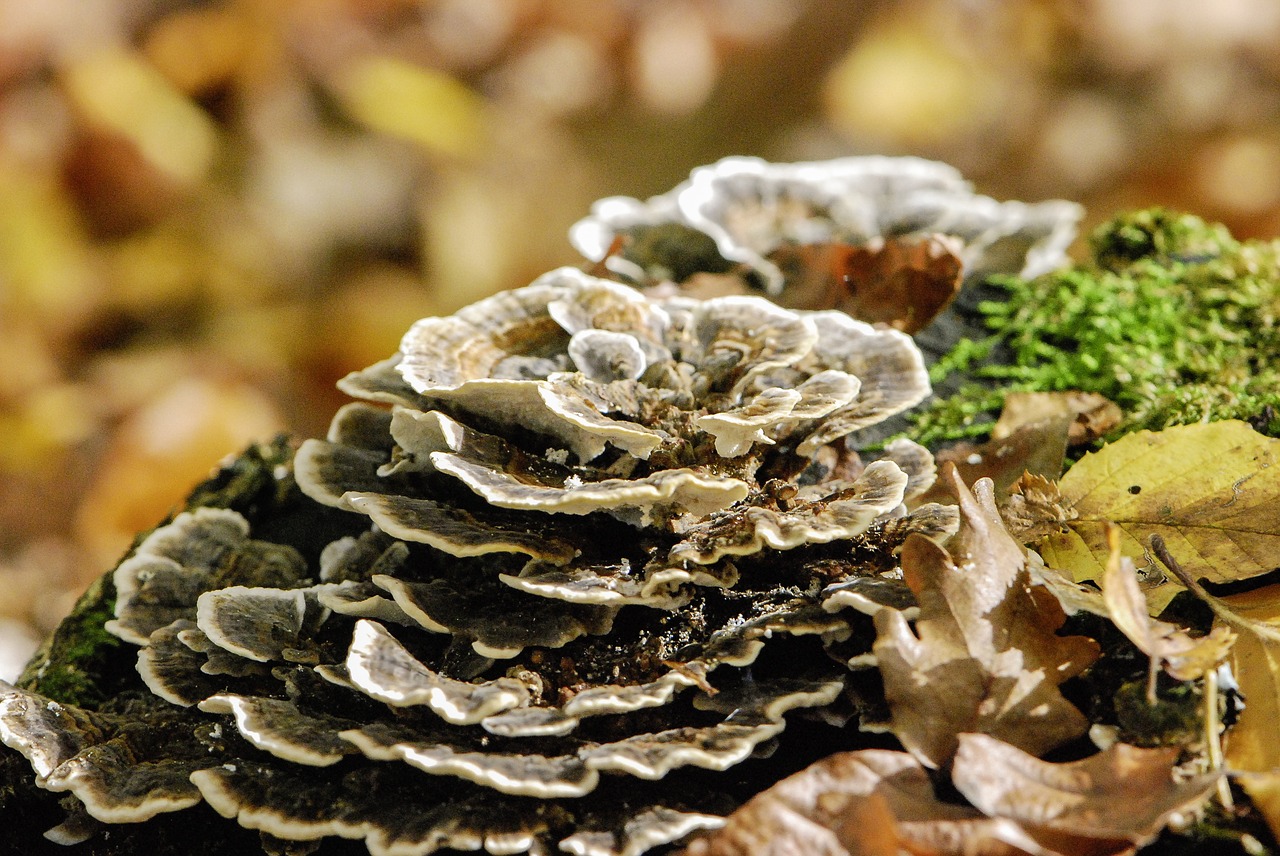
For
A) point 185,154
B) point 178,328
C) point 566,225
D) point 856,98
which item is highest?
point 856,98

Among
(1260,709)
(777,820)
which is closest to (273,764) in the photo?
(777,820)

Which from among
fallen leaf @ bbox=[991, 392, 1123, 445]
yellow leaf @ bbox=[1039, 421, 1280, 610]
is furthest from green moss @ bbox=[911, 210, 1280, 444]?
yellow leaf @ bbox=[1039, 421, 1280, 610]

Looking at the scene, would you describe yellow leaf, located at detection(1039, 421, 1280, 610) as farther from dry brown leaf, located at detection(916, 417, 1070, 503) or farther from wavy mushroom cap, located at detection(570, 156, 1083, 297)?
wavy mushroom cap, located at detection(570, 156, 1083, 297)

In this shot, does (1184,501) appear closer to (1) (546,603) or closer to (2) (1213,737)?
(2) (1213,737)

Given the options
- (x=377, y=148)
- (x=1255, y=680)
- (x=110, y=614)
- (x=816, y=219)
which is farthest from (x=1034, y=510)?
(x=377, y=148)

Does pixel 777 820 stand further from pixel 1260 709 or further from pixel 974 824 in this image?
pixel 1260 709
